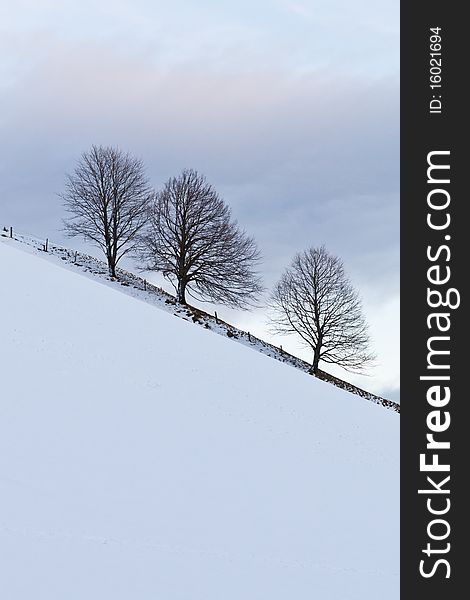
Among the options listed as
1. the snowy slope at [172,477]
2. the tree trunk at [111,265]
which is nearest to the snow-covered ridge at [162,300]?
the tree trunk at [111,265]

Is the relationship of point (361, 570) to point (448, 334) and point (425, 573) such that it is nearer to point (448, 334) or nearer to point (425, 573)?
point (425, 573)

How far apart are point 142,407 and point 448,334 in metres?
6.35

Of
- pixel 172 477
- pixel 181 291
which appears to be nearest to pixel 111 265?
pixel 181 291

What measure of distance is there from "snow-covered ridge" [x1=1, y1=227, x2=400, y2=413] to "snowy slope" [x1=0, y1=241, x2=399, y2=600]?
17.5 meters

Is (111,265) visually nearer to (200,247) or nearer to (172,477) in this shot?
(200,247)

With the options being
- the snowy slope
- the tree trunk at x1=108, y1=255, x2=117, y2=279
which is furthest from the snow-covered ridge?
the snowy slope

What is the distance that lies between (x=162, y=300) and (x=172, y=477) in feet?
92.3

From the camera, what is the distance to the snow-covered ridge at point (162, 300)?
36062 mm

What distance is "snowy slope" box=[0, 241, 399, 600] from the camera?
8000 mm

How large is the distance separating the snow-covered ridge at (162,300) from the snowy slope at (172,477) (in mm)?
17496

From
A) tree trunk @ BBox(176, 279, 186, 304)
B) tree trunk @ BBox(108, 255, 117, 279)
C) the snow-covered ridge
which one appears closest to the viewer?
the snow-covered ridge

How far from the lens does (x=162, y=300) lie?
38312mm

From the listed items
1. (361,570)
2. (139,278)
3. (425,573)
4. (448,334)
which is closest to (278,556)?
(361,570)

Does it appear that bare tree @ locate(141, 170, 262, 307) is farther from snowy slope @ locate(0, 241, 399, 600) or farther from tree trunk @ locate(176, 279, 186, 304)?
snowy slope @ locate(0, 241, 399, 600)
